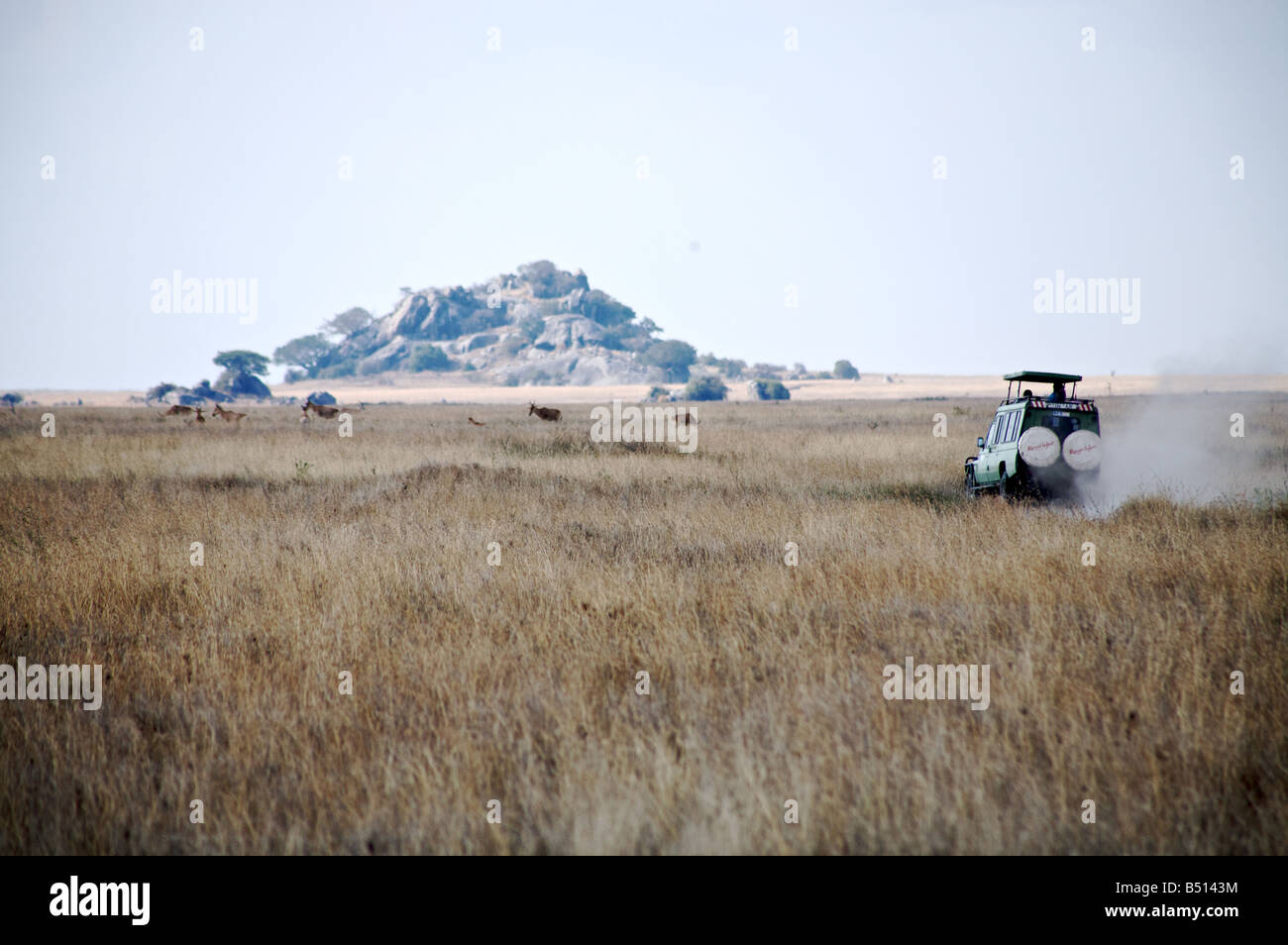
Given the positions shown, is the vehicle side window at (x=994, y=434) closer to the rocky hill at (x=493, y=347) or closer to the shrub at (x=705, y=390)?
the shrub at (x=705, y=390)

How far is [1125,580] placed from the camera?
21.9 ft

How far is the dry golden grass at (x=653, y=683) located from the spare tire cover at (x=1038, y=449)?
1317 millimetres

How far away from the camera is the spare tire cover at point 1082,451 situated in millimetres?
11195

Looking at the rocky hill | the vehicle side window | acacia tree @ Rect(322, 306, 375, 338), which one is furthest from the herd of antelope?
acacia tree @ Rect(322, 306, 375, 338)

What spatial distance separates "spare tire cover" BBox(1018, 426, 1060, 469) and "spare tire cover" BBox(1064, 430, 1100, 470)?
0.16 metres

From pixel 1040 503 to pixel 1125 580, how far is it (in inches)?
187

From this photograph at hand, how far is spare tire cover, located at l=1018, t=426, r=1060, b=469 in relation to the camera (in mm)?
11156

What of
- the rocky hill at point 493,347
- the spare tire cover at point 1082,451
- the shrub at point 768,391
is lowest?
the spare tire cover at point 1082,451

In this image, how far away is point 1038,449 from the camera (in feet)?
36.6

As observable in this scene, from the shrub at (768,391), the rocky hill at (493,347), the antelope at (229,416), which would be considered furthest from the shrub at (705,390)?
the antelope at (229,416)

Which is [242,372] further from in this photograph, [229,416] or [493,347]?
[229,416]

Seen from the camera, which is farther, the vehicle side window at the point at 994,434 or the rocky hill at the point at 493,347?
the rocky hill at the point at 493,347
